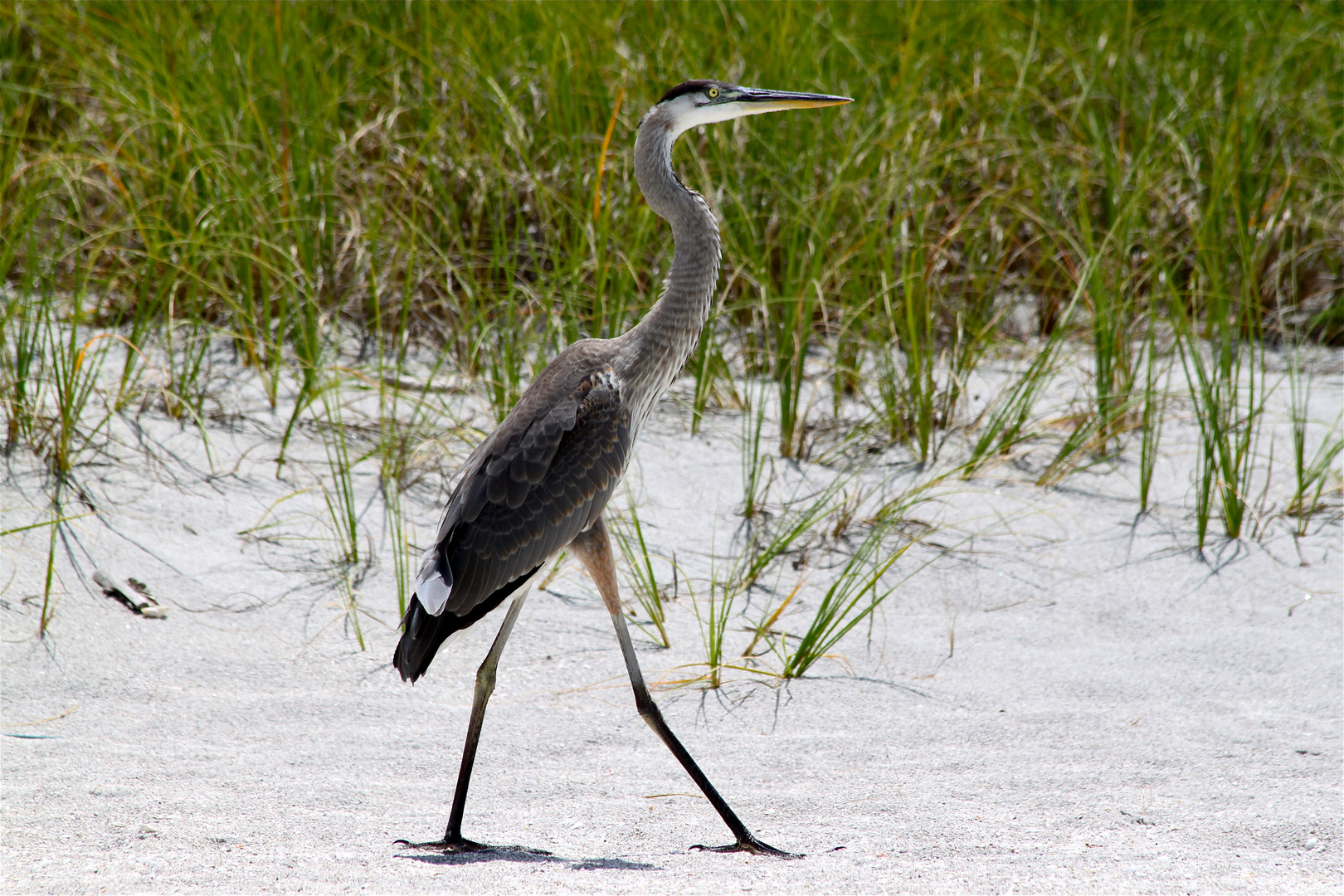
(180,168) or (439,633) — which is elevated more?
(180,168)

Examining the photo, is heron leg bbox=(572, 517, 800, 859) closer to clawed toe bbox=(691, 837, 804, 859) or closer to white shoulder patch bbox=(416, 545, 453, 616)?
clawed toe bbox=(691, 837, 804, 859)

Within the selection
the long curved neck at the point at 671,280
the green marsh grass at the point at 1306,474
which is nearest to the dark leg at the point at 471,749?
the long curved neck at the point at 671,280

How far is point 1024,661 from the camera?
3521 millimetres

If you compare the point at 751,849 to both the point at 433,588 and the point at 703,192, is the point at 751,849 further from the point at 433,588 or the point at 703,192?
the point at 703,192

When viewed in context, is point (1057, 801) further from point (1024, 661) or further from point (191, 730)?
point (191, 730)

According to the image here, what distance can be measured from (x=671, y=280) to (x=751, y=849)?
1.43 metres

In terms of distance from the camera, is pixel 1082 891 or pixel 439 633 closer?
pixel 1082 891

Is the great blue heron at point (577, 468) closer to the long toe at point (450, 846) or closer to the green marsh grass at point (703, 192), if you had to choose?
the long toe at point (450, 846)

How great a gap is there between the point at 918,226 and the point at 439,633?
3080mm

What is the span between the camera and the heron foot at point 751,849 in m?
2.50

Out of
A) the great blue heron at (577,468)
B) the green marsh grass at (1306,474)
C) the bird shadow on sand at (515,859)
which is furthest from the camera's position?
the green marsh grass at (1306,474)

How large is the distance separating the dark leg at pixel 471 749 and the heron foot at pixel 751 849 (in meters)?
0.50

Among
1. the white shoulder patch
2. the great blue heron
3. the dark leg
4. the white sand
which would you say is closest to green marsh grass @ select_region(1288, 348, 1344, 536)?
the white sand

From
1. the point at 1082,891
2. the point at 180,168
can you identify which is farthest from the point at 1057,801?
the point at 180,168
